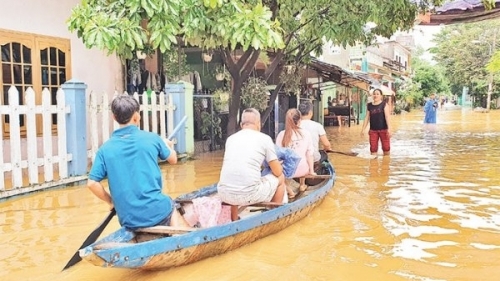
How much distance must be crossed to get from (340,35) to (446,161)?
4.16m

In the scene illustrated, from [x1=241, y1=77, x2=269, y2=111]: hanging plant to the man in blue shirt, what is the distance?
9.44 meters

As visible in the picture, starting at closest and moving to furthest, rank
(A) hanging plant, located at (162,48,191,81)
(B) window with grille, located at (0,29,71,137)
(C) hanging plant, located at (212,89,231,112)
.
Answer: (B) window with grille, located at (0,29,71,137) → (A) hanging plant, located at (162,48,191,81) → (C) hanging plant, located at (212,89,231,112)

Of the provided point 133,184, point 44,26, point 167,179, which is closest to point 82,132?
point 167,179

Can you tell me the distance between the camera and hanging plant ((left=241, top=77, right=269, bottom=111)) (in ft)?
44.2

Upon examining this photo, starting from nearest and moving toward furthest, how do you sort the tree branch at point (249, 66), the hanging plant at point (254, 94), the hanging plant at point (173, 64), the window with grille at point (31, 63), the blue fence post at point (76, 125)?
1. the blue fence post at point (76, 125)
2. the window with grille at point (31, 63)
3. the tree branch at point (249, 66)
4. the hanging plant at point (173, 64)
5. the hanging plant at point (254, 94)

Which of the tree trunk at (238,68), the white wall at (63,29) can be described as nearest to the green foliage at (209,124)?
the white wall at (63,29)

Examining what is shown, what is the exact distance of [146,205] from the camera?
13.3ft

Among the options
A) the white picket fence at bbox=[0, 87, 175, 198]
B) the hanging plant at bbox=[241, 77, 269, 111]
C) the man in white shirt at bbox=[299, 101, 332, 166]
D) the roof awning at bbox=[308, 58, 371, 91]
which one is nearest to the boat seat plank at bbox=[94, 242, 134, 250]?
the white picket fence at bbox=[0, 87, 175, 198]

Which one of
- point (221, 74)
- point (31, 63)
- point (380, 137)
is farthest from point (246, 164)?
point (221, 74)

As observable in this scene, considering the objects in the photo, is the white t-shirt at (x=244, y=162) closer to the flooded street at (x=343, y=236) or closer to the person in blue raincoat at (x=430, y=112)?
the flooded street at (x=343, y=236)

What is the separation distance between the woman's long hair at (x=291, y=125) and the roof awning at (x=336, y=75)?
11817mm

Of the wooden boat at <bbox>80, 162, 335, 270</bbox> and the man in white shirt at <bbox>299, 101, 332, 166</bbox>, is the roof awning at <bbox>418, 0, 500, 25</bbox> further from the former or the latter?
the wooden boat at <bbox>80, 162, 335, 270</bbox>

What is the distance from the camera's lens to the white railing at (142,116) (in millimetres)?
8312

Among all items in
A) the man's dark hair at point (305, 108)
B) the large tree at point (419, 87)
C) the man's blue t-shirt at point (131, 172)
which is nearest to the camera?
the man's blue t-shirt at point (131, 172)
